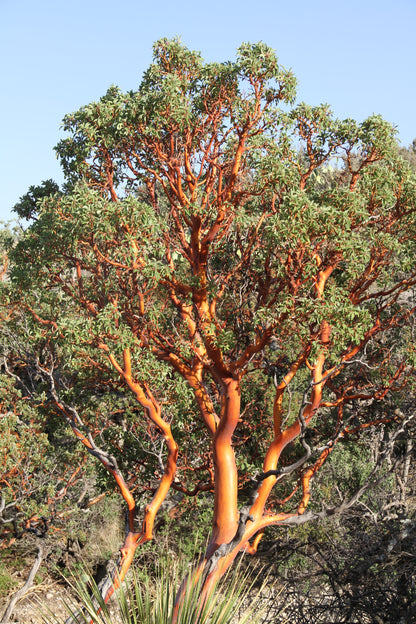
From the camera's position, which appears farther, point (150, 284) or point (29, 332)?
point (29, 332)

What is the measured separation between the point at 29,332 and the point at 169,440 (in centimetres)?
387

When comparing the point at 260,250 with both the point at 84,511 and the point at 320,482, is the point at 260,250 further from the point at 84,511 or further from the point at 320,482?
the point at 84,511

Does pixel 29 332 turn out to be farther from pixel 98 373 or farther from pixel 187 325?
pixel 187 325

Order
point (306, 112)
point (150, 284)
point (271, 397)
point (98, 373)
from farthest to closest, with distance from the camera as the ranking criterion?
point (271, 397) → point (98, 373) → point (306, 112) → point (150, 284)

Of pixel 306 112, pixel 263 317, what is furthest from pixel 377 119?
pixel 263 317

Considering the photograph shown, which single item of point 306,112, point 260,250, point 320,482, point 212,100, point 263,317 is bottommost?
point 320,482

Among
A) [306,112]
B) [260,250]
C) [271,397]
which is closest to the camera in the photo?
[306,112]

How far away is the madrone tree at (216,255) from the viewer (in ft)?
33.8

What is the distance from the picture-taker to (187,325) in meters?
12.1

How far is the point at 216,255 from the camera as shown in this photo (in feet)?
43.4

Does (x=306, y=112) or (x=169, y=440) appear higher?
(x=306, y=112)

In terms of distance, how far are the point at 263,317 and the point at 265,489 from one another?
357cm

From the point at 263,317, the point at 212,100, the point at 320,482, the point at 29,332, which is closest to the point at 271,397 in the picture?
the point at 320,482

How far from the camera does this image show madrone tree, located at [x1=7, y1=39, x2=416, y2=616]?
33.8ft
